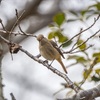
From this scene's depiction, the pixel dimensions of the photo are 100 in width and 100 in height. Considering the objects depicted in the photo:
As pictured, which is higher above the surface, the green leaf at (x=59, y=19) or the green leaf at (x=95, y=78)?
the green leaf at (x=59, y=19)

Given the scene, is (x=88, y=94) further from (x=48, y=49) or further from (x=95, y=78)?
(x=48, y=49)

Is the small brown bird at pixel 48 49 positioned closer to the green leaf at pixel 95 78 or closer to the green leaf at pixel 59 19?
the green leaf at pixel 59 19

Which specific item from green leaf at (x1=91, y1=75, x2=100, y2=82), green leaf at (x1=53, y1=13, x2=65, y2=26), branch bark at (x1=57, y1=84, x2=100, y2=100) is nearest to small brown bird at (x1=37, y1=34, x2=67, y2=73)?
green leaf at (x1=53, y1=13, x2=65, y2=26)

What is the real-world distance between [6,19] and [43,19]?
2.92 feet

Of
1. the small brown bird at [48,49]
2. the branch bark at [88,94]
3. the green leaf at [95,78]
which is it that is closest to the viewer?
the branch bark at [88,94]

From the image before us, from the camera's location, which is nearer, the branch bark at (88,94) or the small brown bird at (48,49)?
the branch bark at (88,94)

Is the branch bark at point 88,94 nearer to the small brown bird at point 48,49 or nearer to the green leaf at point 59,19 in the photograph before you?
the small brown bird at point 48,49

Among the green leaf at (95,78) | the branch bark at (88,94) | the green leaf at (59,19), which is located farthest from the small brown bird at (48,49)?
the branch bark at (88,94)

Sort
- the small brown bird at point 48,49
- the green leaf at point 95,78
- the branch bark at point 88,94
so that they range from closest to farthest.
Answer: the branch bark at point 88,94
the green leaf at point 95,78
the small brown bird at point 48,49

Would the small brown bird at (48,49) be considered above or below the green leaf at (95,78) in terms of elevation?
above


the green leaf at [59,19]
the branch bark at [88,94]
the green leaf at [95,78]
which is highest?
the green leaf at [59,19]

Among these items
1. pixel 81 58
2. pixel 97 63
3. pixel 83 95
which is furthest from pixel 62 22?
pixel 83 95

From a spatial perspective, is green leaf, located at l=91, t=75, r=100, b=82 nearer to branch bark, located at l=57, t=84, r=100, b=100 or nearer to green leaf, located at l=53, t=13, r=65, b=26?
green leaf, located at l=53, t=13, r=65, b=26

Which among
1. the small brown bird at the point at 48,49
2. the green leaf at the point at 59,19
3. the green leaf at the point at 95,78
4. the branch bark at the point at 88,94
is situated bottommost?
the branch bark at the point at 88,94
